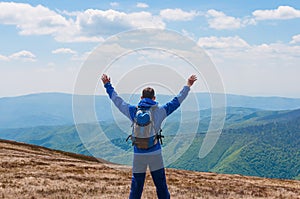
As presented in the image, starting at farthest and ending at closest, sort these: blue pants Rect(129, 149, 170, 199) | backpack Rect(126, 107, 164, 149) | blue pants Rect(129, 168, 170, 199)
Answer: blue pants Rect(129, 168, 170, 199) → blue pants Rect(129, 149, 170, 199) → backpack Rect(126, 107, 164, 149)

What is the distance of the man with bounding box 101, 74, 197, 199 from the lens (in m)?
11.9

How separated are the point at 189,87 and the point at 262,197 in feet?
49.7

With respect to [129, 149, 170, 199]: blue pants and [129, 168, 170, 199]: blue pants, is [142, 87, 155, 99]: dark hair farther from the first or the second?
[129, 168, 170, 199]: blue pants

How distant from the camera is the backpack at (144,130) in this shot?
11750mm

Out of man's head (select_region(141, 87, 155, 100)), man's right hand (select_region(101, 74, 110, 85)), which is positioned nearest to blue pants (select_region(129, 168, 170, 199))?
man's head (select_region(141, 87, 155, 100))

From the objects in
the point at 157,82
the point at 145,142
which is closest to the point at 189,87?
the point at 157,82

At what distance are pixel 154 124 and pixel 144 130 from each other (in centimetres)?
44

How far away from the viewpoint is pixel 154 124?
39.4ft

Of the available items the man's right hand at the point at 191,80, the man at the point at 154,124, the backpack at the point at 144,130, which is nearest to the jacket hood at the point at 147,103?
the man at the point at 154,124

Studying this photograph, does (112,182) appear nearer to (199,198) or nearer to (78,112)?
(199,198)

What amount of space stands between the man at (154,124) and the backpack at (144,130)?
0.45 ft

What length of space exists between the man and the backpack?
5.5 inches

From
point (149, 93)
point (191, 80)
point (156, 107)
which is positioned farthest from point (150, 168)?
point (191, 80)

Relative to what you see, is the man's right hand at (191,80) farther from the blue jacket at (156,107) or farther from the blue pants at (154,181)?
the blue pants at (154,181)
